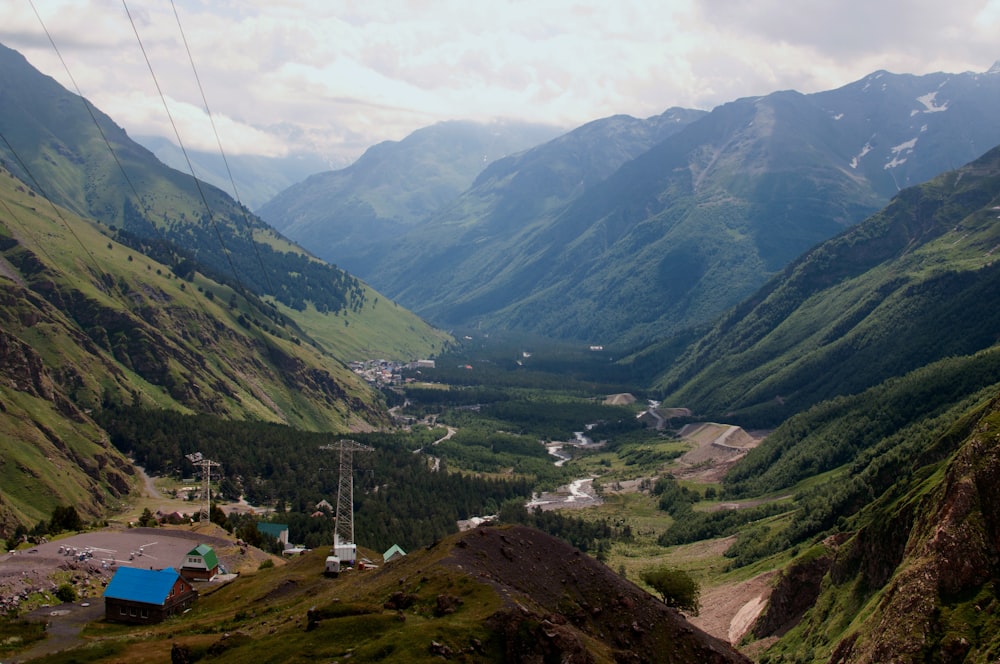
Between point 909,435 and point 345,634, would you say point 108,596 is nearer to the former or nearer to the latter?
point 345,634

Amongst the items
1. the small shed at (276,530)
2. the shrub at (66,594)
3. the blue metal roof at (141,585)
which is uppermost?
the blue metal roof at (141,585)

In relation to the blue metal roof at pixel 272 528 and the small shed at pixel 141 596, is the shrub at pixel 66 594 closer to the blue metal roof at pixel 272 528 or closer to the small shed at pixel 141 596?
the small shed at pixel 141 596

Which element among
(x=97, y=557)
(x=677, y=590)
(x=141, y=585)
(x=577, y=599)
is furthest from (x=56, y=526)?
(x=677, y=590)

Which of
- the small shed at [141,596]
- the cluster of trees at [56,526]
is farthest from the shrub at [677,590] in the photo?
the cluster of trees at [56,526]

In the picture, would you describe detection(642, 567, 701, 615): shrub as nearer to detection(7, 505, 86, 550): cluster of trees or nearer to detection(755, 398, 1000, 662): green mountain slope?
detection(755, 398, 1000, 662): green mountain slope

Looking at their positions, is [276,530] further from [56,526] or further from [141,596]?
[141,596]

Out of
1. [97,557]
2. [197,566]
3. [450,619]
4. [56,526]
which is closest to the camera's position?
[450,619]

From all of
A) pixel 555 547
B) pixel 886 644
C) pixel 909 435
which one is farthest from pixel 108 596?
pixel 909 435
